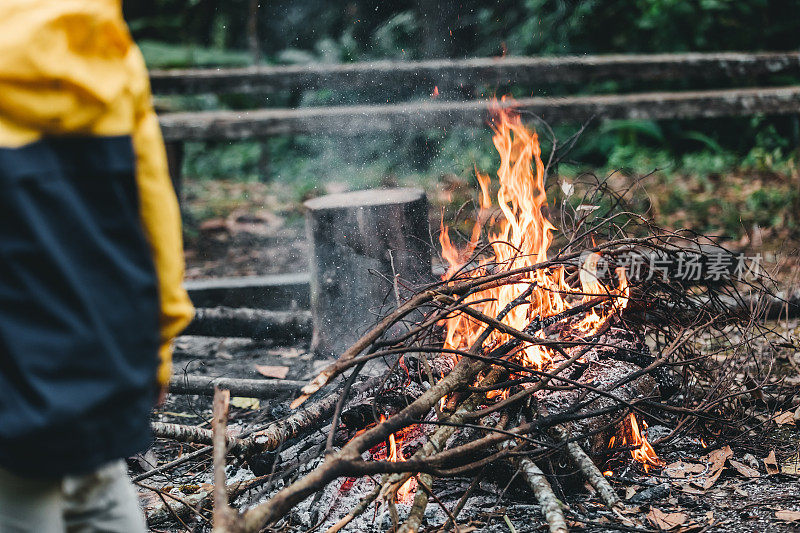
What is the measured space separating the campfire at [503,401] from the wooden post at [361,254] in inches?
25.1

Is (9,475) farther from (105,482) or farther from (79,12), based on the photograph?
(79,12)

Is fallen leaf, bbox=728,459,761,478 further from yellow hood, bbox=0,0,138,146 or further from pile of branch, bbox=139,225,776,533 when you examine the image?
yellow hood, bbox=0,0,138,146

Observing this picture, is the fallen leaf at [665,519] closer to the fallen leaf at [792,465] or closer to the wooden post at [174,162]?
the fallen leaf at [792,465]

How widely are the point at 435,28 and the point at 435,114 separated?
339 cm

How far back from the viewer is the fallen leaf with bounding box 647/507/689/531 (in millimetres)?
2525

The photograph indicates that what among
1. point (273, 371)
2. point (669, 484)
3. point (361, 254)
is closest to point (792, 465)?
point (669, 484)

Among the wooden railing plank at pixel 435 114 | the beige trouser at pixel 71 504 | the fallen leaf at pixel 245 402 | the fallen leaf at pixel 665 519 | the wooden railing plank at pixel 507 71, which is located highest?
the wooden railing plank at pixel 507 71

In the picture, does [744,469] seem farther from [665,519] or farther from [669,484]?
[665,519]

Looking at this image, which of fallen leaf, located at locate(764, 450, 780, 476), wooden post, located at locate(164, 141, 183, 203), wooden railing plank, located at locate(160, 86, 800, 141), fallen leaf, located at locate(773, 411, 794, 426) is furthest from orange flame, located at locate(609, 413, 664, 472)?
wooden post, located at locate(164, 141, 183, 203)

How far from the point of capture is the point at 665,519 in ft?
8.39

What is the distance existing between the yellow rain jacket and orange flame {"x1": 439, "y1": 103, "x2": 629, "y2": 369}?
158 cm

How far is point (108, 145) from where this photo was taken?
1.46 meters

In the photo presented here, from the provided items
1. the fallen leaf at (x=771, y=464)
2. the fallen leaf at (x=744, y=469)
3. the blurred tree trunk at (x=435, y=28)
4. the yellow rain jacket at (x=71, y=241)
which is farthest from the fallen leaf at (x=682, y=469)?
the blurred tree trunk at (x=435, y=28)

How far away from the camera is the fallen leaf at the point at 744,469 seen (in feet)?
9.42
